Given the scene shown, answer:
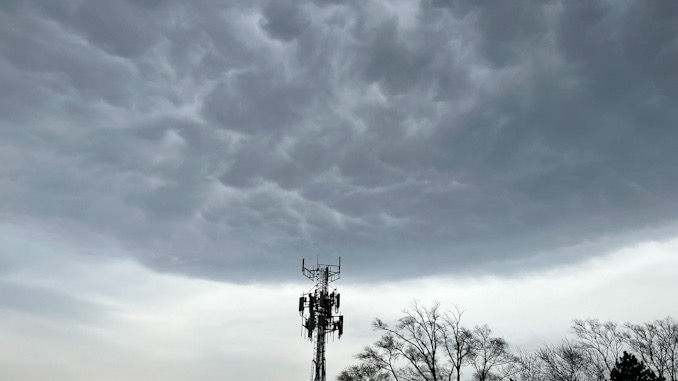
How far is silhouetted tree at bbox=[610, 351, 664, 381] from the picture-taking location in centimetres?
4184

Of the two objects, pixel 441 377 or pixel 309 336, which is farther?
pixel 309 336

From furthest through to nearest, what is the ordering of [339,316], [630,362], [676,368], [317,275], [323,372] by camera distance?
[317,275]
[339,316]
[323,372]
[676,368]
[630,362]

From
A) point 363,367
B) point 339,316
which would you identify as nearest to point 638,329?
point 363,367

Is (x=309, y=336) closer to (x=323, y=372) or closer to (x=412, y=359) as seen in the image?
(x=323, y=372)

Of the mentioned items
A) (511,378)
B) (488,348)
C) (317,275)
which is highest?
(317,275)

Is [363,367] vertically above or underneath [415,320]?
underneath

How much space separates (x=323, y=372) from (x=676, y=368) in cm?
3973

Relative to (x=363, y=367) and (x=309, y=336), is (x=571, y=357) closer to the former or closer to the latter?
(x=363, y=367)

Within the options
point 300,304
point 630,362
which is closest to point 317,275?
point 300,304

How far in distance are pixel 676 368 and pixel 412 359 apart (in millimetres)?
26411

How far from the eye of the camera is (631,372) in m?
42.1

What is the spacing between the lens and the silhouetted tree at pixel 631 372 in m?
41.8

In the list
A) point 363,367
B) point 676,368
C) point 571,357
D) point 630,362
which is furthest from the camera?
point 363,367

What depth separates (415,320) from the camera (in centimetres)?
4988
